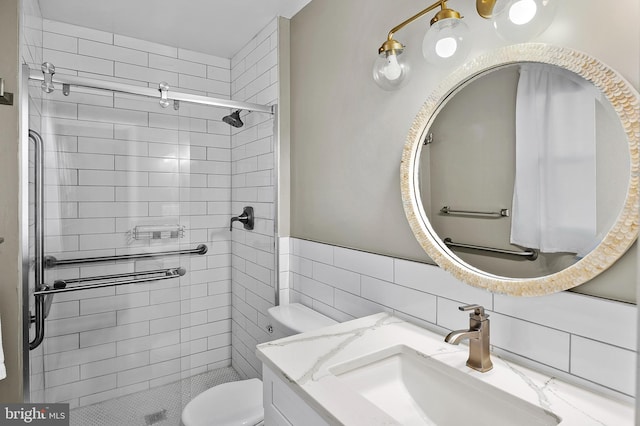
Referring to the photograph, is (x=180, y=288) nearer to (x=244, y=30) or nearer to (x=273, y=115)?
(x=273, y=115)

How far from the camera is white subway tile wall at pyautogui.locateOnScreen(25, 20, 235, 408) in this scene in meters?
1.59

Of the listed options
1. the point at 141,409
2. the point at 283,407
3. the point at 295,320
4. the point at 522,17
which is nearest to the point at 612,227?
the point at 522,17

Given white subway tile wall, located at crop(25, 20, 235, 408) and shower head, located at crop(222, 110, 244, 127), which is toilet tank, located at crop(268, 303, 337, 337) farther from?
shower head, located at crop(222, 110, 244, 127)

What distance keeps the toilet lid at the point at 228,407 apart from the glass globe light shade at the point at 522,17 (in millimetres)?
1726

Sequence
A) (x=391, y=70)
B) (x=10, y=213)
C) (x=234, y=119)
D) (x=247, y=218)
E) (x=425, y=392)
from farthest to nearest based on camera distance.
→ (x=247, y=218) < (x=234, y=119) < (x=10, y=213) < (x=391, y=70) < (x=425, y=392)

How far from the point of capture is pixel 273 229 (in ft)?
6.98

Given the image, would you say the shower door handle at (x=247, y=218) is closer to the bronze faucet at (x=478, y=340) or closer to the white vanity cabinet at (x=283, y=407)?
the white vanity cabinet at (x=283, y=407)

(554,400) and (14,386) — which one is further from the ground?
(554,400)

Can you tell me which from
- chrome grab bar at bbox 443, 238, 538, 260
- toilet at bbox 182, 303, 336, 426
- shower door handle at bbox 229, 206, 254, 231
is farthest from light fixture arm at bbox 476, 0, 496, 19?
shower door handle at bbox 229, 206, 254, 231

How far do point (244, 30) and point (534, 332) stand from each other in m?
2.29

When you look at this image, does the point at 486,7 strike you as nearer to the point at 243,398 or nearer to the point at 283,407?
the point at 283,407

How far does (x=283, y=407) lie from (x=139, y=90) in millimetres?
1558

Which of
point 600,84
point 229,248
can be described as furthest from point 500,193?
point 229,248

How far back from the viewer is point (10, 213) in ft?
4.99
